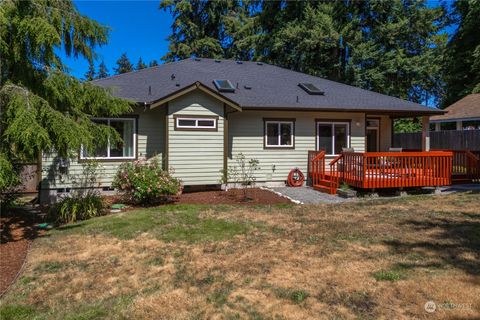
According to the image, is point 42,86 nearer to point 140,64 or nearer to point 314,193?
point 314,193

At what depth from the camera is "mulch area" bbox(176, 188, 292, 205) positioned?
960 cm

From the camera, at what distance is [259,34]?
2783 cm

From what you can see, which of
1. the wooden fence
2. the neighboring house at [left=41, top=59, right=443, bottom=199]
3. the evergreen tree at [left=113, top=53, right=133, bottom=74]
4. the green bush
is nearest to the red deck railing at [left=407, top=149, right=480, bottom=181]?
the neighboring house at [left=41, top=59, right=443, bottom=199]

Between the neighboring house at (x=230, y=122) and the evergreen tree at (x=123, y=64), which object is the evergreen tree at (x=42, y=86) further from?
the evergreen tree at (x=123, y=64)

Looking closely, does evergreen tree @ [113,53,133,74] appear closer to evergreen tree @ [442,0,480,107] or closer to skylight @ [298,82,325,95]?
evergreen tree @ [442,0,480,107]

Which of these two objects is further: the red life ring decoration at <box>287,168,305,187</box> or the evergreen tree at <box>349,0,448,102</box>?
the evergreen tree at <box>349,0,448,102</box>

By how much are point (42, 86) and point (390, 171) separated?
875 cm

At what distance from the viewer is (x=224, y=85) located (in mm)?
13211

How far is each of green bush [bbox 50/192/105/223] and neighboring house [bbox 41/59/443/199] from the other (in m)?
2.42

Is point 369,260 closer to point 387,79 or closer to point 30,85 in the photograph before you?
point 30,85

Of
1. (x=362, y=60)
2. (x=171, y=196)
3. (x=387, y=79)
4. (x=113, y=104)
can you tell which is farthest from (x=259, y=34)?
(x=113, y=104)

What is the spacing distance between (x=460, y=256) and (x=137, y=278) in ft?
13.6

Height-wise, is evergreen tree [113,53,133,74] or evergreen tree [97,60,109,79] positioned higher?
evergreen tree [113,53,133,74]

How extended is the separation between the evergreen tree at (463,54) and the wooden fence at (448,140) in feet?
18.9
